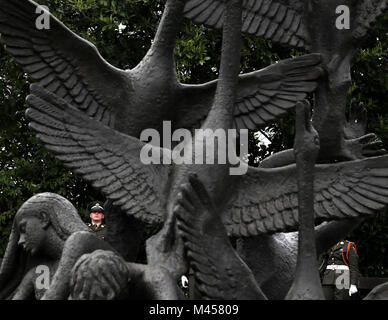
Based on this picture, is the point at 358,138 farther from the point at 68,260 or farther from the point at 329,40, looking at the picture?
the point at 68,260

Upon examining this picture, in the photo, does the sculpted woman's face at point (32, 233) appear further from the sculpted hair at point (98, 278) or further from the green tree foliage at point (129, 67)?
the green tree foliage at point (129, 67)

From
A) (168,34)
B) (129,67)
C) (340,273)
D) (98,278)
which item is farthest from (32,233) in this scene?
(129,67)

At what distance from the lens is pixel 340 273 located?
24.6 feet

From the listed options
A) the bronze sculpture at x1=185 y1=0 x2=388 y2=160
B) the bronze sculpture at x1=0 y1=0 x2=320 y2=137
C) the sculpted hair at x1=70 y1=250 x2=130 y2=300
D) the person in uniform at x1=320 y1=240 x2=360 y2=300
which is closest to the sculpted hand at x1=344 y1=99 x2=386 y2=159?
the bronze sculpture at x1=185 y1=0 x2=388 y2=160

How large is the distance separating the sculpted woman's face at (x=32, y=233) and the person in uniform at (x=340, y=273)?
292 centimetres

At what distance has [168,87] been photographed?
5012mm

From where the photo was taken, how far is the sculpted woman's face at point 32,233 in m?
4.61

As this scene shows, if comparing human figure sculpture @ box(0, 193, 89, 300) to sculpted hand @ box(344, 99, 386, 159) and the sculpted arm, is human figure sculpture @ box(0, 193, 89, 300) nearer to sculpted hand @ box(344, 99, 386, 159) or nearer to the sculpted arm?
the sculpted arm

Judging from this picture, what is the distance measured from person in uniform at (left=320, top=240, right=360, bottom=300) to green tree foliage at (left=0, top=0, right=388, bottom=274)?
1.47m

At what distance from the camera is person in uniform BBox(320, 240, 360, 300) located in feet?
23.6

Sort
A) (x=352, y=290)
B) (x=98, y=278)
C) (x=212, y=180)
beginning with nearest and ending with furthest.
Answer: (x=98, y=278), (x=212, y=180), (x=352, y=290)

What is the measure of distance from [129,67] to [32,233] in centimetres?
549

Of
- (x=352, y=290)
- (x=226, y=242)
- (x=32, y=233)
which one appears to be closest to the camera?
(x=226, y=242)

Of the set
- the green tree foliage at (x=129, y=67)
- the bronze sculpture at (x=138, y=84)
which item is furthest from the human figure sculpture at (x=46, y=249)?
the green tree foliage at (x=129, y=67)
